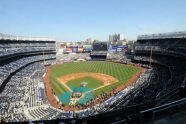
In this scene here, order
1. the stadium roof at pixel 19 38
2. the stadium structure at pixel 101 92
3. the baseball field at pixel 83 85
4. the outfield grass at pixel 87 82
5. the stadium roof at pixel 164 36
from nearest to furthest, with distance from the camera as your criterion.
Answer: the stadium structure at pixel 101 92 < the baseball field at pixel 83 85 < the outfield grass at pixel 87 82 < the stadium roof at pixel 19 38 < the stadium roof at pixel 164 36

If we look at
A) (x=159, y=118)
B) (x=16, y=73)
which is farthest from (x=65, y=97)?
(x=159, y=118)

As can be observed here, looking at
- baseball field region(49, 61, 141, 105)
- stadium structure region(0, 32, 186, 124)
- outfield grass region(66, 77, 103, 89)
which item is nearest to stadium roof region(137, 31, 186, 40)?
stadium structure region(0, 32, 186, 124)

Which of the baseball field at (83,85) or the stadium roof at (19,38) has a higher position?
the stadium roof at (19,38)

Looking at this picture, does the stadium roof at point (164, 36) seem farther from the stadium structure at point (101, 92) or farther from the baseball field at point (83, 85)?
the baseball field at point (83, 85)

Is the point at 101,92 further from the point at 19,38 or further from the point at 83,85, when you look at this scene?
the point at 19,38

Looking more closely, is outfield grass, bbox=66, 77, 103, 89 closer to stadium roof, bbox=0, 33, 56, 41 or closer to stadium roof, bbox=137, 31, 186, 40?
stadium roof, bbox=0, 33, 56, 41

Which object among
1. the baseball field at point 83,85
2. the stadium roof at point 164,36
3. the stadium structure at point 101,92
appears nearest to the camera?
the stadium structure at point 101,92

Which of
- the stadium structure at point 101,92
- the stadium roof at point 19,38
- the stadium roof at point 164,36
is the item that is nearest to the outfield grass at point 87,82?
the stadium structure at point 101,92

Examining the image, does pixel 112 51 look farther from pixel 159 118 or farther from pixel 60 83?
pixel 159 118

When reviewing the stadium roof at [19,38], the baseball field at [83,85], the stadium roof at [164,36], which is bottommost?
the baseball field at [83,85]
